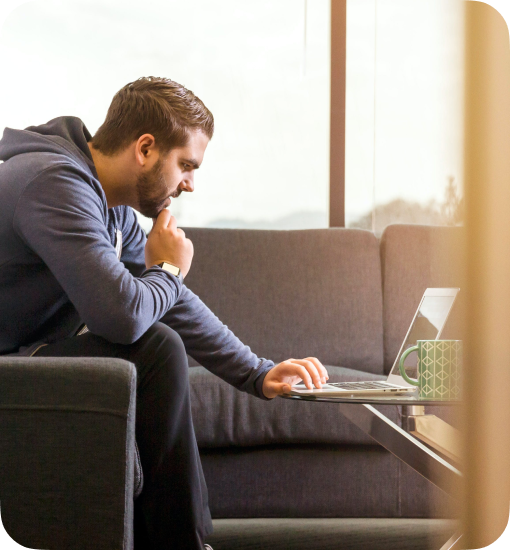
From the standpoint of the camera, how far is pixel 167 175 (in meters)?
1.28

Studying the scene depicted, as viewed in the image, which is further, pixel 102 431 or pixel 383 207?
A: pixel 383 207

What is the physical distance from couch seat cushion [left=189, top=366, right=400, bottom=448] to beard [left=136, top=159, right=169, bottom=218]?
511 millimetres

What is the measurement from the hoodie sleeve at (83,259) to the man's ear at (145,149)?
26 cm

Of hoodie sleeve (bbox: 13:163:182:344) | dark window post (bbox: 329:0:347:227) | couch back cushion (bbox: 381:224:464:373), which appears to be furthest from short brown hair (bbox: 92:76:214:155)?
dark window post (bbox: 329:0:347:227)

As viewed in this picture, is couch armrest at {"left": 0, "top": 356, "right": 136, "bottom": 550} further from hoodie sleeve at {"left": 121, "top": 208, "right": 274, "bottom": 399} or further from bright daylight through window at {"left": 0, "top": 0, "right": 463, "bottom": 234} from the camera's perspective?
bright daylight through window at {"left": 0, "top": 0, "right": 463, "bottom": 234}

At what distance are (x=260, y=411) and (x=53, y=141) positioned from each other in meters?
0.79

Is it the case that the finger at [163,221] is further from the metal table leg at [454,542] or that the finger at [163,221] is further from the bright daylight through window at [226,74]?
the bright daylight through window at [226,74]

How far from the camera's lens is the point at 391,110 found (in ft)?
7.87

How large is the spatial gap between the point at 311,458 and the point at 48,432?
89 centimetres

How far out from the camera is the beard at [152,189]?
1.27m

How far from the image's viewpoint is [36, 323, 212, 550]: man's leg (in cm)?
86

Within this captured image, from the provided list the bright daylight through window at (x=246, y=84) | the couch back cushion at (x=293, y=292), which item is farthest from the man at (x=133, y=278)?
the bright daylight through window at (x=246, y=84)

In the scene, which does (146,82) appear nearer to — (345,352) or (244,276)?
(244,276)

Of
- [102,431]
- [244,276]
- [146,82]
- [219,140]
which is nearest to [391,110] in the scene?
[219,140]
